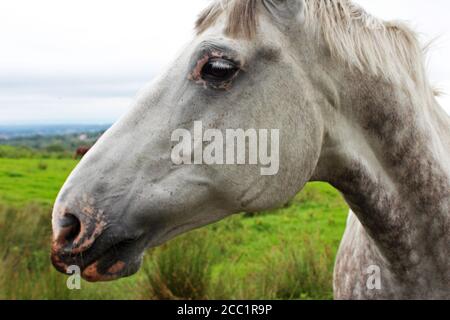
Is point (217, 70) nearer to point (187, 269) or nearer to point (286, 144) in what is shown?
point (286, 144)

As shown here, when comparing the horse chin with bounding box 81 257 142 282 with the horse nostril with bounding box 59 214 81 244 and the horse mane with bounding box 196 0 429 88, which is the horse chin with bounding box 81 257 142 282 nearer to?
the horse nostril with bounding box 59 214 81 244

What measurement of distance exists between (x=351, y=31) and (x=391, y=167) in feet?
2.23

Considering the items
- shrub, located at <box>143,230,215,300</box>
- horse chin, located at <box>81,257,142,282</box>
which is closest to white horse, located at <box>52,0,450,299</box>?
horse chin, located at <box>81,257,142,282</box>

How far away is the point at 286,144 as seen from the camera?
6.21 ft

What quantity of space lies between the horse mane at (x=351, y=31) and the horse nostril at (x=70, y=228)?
983 mm

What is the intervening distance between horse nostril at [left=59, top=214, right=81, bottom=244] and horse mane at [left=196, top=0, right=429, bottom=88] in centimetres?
98

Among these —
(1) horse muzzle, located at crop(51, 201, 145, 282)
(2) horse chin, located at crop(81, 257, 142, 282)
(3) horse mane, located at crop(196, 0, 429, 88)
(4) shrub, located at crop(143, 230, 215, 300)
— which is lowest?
(2) horse chin, located at crop(81, 257, 142, 282)

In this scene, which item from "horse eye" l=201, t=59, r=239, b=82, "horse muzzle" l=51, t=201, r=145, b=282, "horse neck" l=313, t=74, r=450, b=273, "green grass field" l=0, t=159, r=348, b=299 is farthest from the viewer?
"green grass field" l=0, t=159, r=348, b=299

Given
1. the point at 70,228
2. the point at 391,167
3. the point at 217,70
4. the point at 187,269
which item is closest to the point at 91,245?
the point at 70,228

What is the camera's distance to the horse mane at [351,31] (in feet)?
6.09

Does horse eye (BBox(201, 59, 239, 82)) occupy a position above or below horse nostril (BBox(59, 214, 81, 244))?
above

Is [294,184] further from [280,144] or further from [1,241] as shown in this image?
[1,241]

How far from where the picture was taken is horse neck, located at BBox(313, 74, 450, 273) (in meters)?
2.02

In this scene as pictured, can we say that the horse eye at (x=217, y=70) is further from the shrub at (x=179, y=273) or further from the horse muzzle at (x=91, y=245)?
the shrub at (x=179, y=273)
